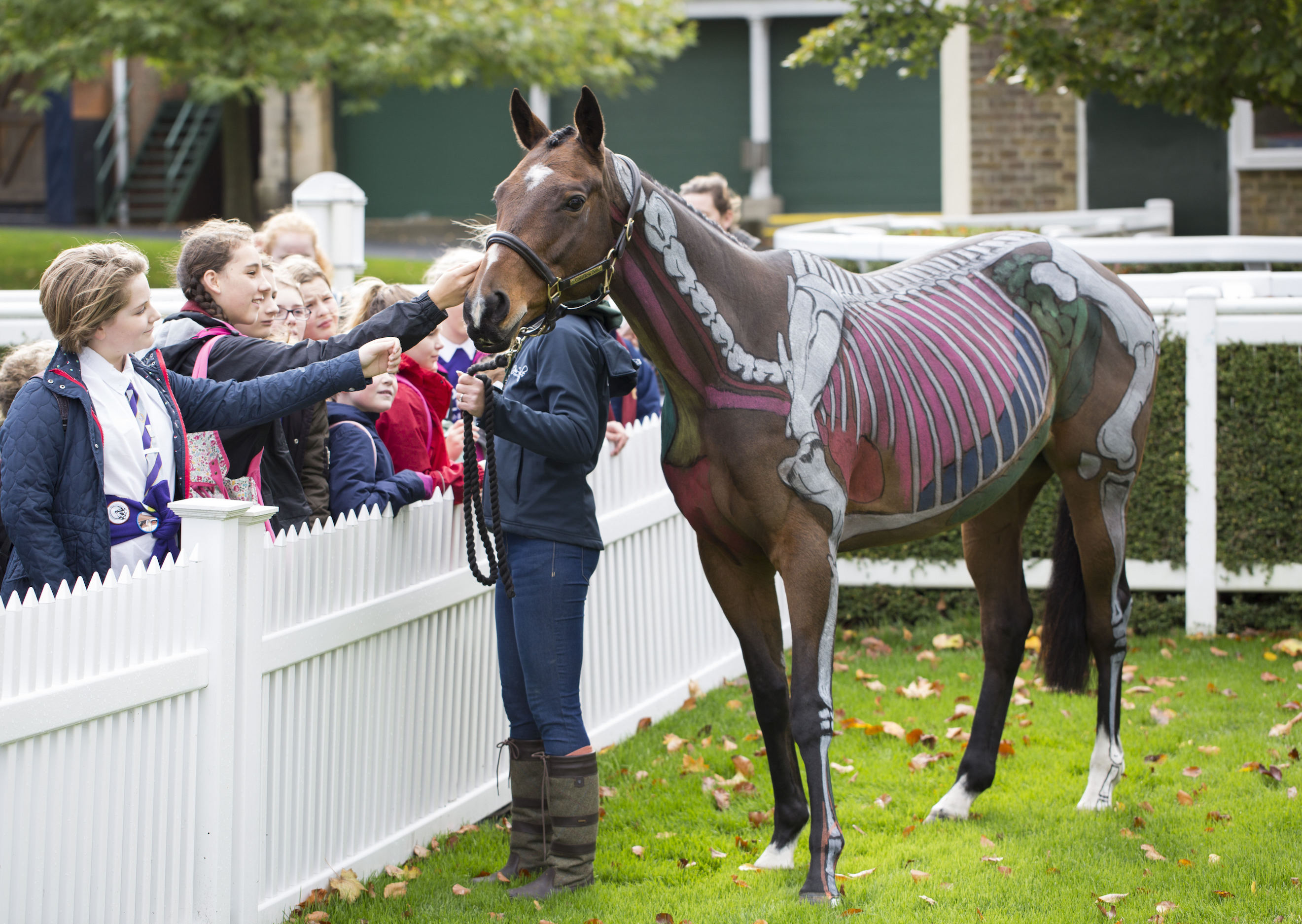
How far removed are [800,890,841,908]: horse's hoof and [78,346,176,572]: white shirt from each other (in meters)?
2.10

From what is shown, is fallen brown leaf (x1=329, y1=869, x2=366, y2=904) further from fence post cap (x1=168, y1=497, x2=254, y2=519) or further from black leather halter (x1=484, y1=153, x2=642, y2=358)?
black leather halter (x1=484, y1=153, x2=642, y2=358)

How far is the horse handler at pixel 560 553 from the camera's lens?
3953 mm

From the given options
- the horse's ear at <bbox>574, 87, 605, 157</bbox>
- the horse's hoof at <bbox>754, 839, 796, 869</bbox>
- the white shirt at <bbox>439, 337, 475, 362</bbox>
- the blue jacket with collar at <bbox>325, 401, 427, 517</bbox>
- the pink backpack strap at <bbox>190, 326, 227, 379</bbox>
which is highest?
the horse's ear at <bbox>574, 87, 605, 157</bbox>

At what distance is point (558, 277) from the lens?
3451 mm

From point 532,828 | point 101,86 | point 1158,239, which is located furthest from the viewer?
point 101,86

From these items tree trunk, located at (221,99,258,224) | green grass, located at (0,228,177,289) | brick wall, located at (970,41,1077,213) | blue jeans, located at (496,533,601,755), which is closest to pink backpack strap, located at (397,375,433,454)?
blue jeans, located at (496,533,601,755)

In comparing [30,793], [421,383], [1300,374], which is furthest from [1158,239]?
[30,793]

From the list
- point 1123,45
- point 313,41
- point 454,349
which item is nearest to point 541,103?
point 313,41

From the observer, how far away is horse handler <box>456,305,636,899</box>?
3953 millimetres

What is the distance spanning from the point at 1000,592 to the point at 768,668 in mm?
1275

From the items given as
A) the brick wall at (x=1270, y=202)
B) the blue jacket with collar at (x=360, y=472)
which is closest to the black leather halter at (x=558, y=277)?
the blue jacket with collar at (x=360, y=472)

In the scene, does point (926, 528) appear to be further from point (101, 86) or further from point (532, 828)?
point (101, 86)

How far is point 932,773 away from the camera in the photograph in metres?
5.23

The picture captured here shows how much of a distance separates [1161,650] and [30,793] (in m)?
5.39
